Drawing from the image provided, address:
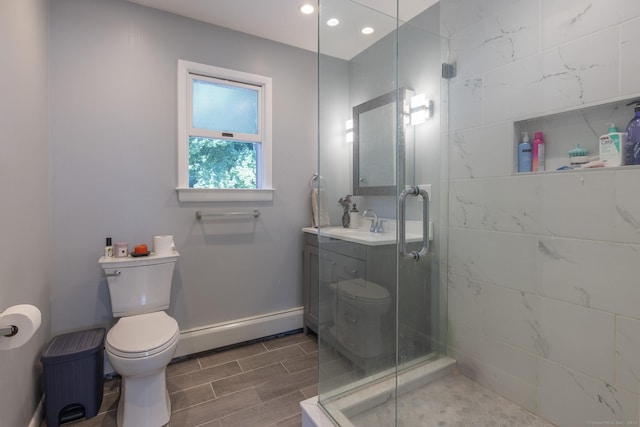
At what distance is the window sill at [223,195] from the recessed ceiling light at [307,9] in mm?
1343

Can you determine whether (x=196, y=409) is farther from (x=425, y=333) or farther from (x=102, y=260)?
(x=425, y=333)

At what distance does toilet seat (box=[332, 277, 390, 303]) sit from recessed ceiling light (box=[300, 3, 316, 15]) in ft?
6.23

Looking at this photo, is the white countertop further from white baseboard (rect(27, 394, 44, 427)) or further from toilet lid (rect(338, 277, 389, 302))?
white baseboard (rect(27, 394, 44, 427))

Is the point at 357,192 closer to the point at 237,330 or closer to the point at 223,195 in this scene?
the point at 223,195

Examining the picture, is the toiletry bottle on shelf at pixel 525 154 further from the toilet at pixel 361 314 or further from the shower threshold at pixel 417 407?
the shower threshold at pixel 417 407

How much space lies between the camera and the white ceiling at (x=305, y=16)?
190 cm

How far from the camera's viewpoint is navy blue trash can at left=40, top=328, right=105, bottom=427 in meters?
1.54

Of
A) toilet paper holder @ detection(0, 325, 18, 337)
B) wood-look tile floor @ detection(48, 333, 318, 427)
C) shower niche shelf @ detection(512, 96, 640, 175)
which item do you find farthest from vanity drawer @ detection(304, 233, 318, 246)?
toilet paper holder @ detection(0, 325, 18, 337)

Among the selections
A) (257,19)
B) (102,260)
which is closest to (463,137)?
(257,19)

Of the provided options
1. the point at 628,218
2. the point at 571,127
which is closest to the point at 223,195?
the point at 571,127

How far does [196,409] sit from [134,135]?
1798 mm

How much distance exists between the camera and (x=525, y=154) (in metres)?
1.55

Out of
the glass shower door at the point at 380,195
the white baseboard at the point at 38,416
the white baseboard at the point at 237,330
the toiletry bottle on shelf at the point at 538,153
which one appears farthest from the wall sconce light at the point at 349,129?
the white baseboard at the point at 38,416

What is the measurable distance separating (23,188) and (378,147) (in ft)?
6.26
